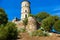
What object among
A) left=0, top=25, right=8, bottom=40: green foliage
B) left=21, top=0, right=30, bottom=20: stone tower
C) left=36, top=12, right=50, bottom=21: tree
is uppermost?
left=21, top=0, right=30, bottom=20: stone tower

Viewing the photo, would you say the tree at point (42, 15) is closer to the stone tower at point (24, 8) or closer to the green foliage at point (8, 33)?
the stone tower at point (24, 8)

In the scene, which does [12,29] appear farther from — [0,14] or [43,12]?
[43,12]

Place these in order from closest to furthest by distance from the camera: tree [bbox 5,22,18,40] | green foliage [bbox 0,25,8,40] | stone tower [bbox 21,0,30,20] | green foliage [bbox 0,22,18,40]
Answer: green foliage [bbox 0,25,8,40] < green foliage [bbox 0,22,18,40] < tree [bbox 5,22,18,40] < stone tower [bbox 21,0,30,20]

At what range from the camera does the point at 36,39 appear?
3397cm

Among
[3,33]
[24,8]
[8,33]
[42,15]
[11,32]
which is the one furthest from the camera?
[24,8]

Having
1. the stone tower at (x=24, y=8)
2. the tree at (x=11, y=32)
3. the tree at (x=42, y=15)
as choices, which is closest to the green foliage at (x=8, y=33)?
the tree at (x=11, y=32)

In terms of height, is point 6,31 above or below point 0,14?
below

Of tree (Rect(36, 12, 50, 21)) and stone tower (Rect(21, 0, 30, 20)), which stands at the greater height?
stone tower (Rect(21, 0, 30, 20))

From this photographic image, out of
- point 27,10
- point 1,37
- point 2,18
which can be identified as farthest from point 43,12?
point 1,37

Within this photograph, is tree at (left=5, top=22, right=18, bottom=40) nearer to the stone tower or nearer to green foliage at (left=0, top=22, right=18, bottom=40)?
green foliage at (left=0, top=22, right=18, bottom=40)

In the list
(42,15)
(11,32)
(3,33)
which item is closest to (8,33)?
(11,32)

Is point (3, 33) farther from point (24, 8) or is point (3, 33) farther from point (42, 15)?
point (24, 8)

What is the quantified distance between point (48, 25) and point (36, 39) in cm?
2699

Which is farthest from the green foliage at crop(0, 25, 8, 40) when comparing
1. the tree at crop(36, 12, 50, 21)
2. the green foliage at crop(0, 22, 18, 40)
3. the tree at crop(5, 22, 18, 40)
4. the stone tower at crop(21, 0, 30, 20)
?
the stone tower at crop(21, 0, 30, 20)
